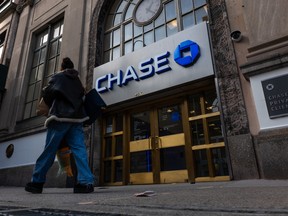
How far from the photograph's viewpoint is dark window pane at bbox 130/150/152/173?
463 centimetres

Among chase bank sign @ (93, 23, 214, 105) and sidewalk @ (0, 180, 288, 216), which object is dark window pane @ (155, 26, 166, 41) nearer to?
chase bank sign @ (93, 23, 214, 105)

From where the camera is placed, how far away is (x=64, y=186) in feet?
16.1

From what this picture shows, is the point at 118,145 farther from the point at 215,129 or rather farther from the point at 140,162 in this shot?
the point at 215,129

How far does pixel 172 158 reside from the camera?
435 centimetres

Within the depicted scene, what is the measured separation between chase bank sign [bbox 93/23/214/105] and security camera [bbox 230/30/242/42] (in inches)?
16.4

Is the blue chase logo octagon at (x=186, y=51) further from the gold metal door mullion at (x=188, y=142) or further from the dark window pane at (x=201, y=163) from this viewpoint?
the dark window pane at (x=201, y=163)

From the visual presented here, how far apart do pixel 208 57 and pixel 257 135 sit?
1606 mm

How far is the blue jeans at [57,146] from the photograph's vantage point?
2547mm

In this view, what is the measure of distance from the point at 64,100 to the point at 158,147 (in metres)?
2.37

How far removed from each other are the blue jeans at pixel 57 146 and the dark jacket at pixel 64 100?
0.09 m

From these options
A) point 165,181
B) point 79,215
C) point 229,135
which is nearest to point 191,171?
point 165,181

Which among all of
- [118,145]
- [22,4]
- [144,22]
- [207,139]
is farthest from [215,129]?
[22,4]

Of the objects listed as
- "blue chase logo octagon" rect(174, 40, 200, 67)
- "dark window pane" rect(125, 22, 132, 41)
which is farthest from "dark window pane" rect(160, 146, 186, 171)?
"dark window pane" rect(125, 22, 132, 41)

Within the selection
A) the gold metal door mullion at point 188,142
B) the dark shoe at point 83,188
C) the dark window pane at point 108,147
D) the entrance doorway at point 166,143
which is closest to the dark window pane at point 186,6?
the entrance doorway at point 166,143
